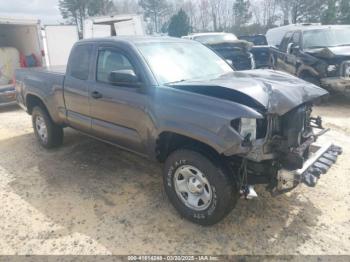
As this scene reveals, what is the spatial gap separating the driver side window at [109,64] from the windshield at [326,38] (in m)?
6.67

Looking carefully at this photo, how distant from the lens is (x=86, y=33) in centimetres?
1177

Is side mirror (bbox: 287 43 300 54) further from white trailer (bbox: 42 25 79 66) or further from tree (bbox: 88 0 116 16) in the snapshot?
tree (bbox: 88 0 116 16)

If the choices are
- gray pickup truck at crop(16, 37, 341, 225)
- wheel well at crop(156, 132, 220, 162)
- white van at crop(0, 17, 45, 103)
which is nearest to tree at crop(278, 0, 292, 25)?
white van at crop(0, 17, 45, 103)

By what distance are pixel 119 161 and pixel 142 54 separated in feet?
6.45

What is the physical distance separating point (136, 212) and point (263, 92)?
1.90 metres

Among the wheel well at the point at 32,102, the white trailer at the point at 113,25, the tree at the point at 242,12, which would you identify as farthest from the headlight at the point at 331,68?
the tree at the point at 242,12

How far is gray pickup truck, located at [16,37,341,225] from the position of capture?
3.00 m

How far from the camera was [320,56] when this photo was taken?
8273 mm

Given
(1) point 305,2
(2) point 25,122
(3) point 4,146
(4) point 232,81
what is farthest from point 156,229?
(1) point 305,2

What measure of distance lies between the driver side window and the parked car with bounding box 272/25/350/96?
5798 mm

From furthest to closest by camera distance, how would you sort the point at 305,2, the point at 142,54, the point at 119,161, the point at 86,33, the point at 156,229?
the point at 305,2 → the point at 86,33 → the point at 119,161 → the point at 142,54 → the point at 156,229

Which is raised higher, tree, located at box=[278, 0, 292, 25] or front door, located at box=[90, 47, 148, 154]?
tree, located at box=[278, 0, 292, 25]

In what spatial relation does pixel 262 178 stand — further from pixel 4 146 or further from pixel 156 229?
pixel 4 146

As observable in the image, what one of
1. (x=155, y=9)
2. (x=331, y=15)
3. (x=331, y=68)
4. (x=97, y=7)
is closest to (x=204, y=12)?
(x=155, y=9)
